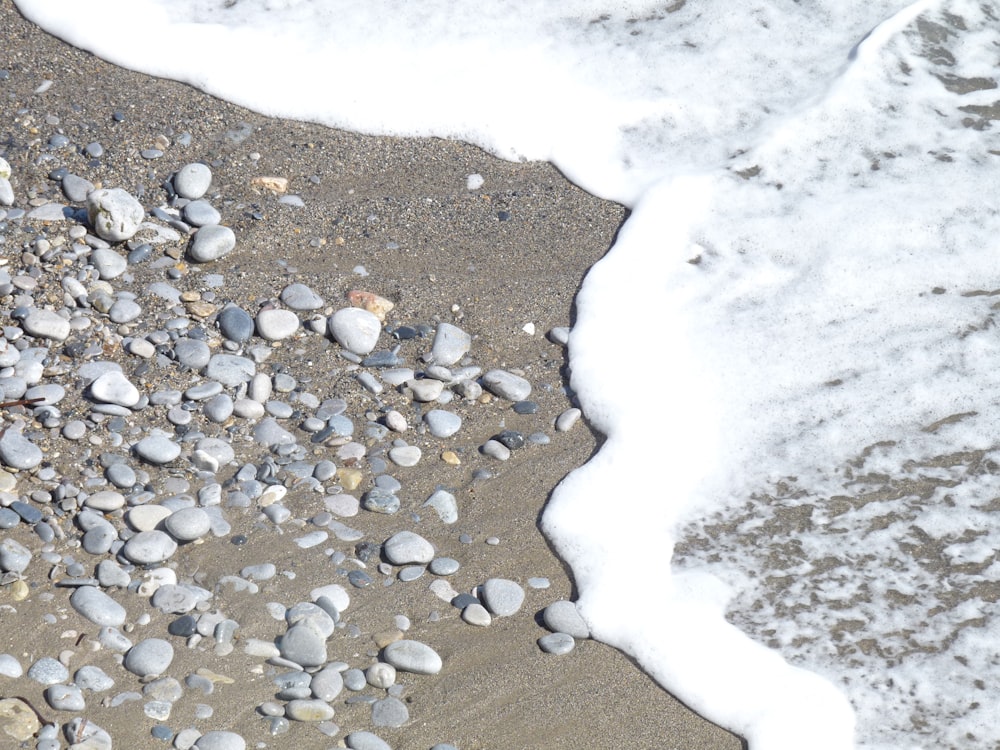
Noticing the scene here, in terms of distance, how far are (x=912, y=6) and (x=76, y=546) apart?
4.25 meters

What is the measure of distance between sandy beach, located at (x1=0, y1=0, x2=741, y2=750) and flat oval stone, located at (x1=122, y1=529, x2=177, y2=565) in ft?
0.19

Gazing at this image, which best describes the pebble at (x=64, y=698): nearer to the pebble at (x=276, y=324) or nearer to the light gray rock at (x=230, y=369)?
the light gray rock at (x=230, y=369)

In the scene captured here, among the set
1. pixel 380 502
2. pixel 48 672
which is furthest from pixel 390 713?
pixel 48 672

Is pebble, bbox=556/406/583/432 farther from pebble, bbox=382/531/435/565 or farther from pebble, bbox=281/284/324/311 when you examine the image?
pebble, bbox=281/284/324/311

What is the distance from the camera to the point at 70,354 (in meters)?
2.83

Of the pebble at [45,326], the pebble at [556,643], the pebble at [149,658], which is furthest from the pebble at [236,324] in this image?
the pebble at [556,643]

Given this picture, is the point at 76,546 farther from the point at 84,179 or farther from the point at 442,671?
the point at 84,179

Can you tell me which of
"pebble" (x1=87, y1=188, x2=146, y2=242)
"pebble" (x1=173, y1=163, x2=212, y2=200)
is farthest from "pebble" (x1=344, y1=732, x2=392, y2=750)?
"pebble" (x1=173, y1=163, x2=212, y2=200)

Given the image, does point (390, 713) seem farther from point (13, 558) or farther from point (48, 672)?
point (13, 558)

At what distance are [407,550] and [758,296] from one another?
1.58 m

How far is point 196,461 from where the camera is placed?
262cm

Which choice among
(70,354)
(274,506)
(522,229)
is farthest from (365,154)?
(274,506)

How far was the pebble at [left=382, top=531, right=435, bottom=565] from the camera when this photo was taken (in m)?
2.47

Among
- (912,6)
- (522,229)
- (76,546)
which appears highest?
(912,6)
